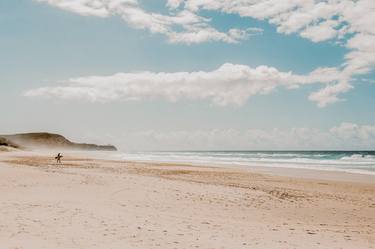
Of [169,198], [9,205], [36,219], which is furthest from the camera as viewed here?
[169,198]

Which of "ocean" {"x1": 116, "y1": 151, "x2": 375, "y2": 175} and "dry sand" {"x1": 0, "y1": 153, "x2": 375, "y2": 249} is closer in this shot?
"dry sand" {"x1": 0, "y1": 153, "x2": 375, "y2": 249}

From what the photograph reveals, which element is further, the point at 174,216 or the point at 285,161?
the point at 285,161

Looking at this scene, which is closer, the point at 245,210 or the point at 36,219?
the point at 36,219

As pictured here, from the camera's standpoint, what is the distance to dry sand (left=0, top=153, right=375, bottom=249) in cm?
890

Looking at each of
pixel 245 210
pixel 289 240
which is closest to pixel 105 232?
pixel 289 240

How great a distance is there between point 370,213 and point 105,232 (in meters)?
10.1

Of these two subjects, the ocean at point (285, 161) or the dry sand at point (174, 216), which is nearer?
the dry sand at point (174, 216)

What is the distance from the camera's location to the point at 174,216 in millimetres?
11984

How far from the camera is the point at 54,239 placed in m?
8.54

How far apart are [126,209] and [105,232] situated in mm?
3277

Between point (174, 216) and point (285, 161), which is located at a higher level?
point (285, 161)

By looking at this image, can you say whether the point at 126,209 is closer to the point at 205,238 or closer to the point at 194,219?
the point at 194,219

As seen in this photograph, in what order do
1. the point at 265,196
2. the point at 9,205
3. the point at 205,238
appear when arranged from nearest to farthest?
the point at 205,238
the point at 9,205
the point at 265,196

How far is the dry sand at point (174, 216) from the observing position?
8898 mm
